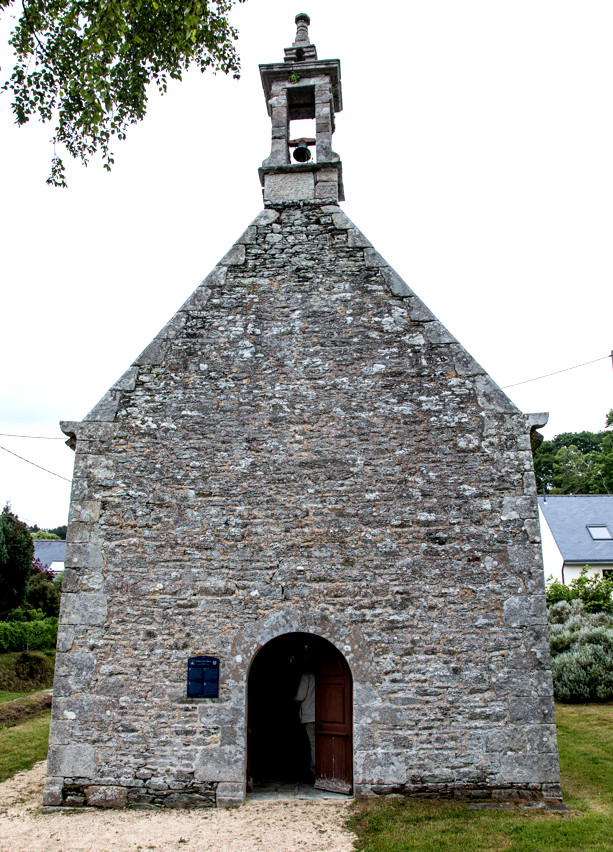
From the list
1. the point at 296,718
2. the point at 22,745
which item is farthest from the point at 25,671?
the point at 296,718

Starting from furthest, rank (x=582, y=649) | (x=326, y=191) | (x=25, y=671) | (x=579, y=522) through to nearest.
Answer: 1. (x=579, y=522)
2. (x=25, y=671)
3. (x=582, y=649)
4. (x=326, y=191)

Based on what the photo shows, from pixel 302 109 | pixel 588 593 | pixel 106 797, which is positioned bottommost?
pixel 106 797

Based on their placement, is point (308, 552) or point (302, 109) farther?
point (302, 109)

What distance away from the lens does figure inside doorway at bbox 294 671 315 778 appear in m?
7.15

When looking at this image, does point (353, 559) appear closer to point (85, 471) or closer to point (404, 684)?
point (404, 684)

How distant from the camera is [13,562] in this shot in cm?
1518

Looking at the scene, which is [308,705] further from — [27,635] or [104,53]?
Answer: [27,635]

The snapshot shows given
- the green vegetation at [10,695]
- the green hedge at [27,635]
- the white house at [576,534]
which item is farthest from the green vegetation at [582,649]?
the green hedge at [27,635]

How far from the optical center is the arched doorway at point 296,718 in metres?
6.61

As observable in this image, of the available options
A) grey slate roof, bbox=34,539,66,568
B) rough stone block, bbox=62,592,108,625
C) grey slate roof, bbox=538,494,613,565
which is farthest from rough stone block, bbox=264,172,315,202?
grey slate roof, bbox=34,539,66,568

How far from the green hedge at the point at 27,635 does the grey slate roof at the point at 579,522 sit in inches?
620

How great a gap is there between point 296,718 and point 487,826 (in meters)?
4.13

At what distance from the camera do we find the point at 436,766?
5.96 metres

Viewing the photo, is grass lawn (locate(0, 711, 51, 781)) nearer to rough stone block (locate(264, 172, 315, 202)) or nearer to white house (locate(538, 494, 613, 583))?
rough stone block (locate(264, 172, 315, 202))
